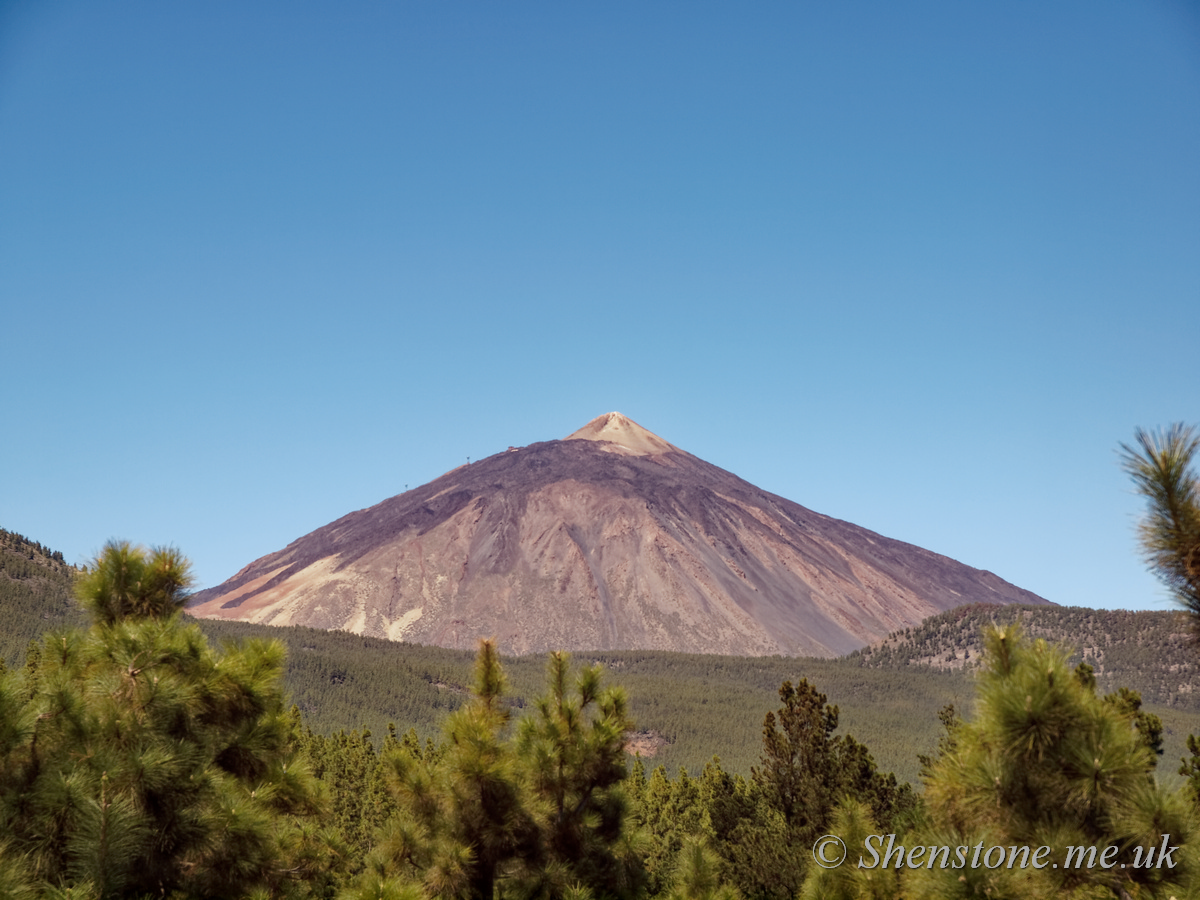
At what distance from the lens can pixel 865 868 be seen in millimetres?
9180

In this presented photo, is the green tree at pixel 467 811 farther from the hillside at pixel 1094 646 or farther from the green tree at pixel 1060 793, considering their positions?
the hillside at pixel 1094 646

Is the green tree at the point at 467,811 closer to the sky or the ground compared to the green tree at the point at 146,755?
closer to the ground

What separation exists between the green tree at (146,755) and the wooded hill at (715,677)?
9367 centimetres

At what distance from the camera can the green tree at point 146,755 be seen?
8172 millimetres

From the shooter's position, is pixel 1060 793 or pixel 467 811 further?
pixel 467 811

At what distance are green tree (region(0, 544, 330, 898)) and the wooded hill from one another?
93.7 metres

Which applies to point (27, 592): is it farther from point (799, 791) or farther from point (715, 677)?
point (799, 791)

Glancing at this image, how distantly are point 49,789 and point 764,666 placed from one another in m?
193

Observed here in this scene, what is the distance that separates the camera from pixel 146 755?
8820mm

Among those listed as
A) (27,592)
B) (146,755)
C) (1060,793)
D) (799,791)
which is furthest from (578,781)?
(27,592)

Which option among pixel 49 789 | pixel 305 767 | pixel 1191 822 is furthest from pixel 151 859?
pixel 1191 822

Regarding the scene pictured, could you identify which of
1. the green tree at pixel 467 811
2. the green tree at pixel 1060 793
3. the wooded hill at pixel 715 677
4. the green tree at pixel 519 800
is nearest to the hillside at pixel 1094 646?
the wooded hill at pixel 715 677

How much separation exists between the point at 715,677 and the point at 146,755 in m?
181

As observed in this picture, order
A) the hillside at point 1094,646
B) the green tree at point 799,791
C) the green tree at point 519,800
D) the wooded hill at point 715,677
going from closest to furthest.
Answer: the green tree at point 519,800 < the green tree at point 799,791 < the wooded hill at point 715,677 < the hillside at point 1094,646
